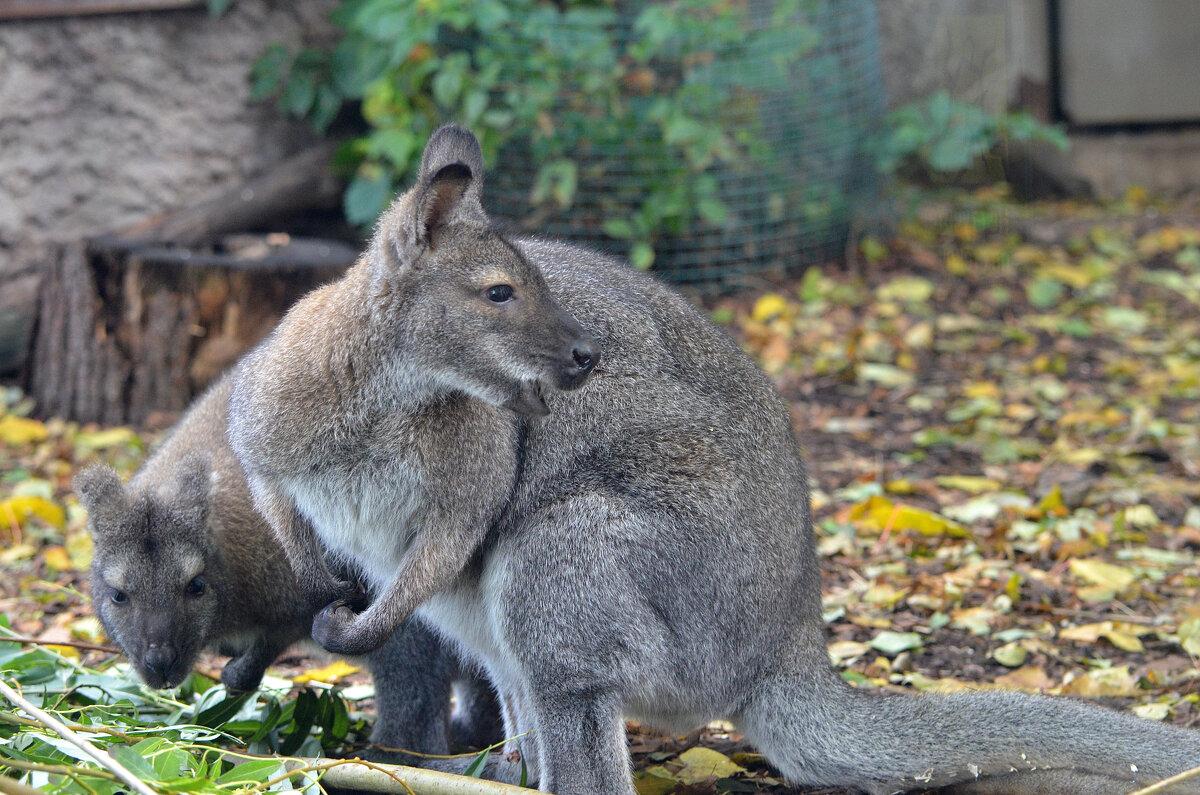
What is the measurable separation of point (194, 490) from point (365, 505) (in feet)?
2.22

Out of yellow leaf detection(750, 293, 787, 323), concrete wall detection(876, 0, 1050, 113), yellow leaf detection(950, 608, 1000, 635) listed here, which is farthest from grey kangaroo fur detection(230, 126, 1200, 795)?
concrete wall detection(876, 0, 1050, 113)

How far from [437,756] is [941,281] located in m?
5.78

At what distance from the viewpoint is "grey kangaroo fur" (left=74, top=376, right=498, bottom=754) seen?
3490mm

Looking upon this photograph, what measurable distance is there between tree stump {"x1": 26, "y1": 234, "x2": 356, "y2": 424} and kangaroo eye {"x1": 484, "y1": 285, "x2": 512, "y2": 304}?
11.5ft

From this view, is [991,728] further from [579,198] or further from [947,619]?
[579,198]

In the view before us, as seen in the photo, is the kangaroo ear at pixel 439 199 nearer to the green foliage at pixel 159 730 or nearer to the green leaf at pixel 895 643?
the green foliage at pixel 159 730

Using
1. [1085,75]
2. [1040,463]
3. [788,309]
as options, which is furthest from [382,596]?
[1085,75]

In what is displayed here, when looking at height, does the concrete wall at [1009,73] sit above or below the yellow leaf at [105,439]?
above

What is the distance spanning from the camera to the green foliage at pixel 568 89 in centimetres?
730

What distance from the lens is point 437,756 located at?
3396 mm

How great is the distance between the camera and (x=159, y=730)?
3.25m

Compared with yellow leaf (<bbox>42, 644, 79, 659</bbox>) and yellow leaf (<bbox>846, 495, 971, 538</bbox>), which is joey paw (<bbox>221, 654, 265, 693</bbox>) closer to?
yellow leaf (<bbox>42, 644, 79, 659</bbox>)

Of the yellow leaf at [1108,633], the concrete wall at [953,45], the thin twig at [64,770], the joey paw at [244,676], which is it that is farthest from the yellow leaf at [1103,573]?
the concrete wall at [953,45]

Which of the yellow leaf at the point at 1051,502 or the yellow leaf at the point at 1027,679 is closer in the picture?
the yellow leaf at the point at 1027,679
